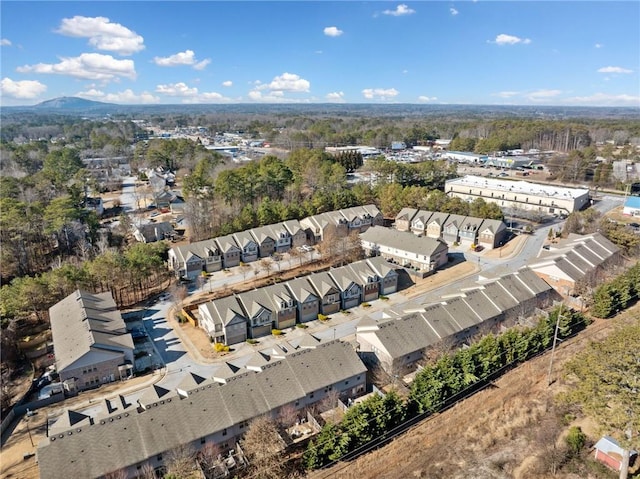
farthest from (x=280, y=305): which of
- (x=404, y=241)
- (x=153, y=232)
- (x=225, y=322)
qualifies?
(x=153, y=232)

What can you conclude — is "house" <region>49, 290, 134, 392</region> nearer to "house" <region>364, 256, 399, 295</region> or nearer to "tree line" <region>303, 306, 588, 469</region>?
"tree line" <region>303, 306, 588, 469</region>

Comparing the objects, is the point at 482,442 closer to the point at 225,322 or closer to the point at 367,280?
the point at 367,280

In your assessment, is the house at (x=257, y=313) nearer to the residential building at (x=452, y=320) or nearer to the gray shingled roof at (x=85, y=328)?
the residential building at (x=452, y=320)

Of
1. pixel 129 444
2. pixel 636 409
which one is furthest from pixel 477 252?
pixel 129 444

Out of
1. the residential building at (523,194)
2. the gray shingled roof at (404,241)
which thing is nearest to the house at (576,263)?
the gray shingled roof at (404,241)

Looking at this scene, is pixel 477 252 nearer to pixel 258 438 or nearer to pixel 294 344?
pixel 294 344

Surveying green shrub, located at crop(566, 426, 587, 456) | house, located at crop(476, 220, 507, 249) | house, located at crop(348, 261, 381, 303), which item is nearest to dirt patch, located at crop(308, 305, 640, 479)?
green shrub, located at crop(566, 426, 587, 456)
